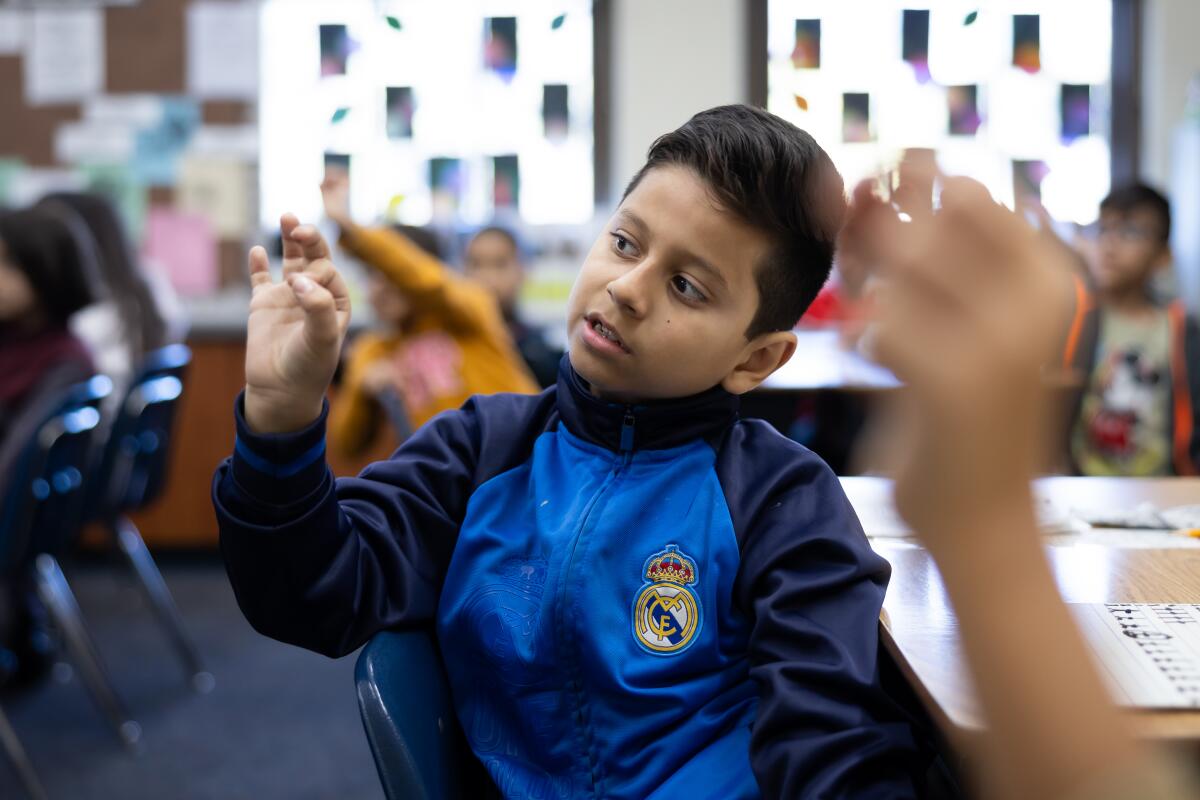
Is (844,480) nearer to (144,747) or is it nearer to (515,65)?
(144,747)

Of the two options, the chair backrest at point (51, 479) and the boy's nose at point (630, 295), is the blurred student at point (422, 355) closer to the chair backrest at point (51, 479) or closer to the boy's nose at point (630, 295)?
the chair backrest at point (51, 479)

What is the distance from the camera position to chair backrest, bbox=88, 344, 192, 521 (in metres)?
2.82

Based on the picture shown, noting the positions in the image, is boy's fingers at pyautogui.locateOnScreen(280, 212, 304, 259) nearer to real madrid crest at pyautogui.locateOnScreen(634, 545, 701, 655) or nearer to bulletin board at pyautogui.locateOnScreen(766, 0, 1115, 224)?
real madrid crest at pyautogui.locateOnScreen(634, 545, 701, 655)

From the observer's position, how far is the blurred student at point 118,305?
12.0 feet

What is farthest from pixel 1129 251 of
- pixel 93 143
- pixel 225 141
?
pixel 93 143

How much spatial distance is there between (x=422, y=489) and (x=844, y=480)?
0.60 meters

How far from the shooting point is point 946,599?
525 mm

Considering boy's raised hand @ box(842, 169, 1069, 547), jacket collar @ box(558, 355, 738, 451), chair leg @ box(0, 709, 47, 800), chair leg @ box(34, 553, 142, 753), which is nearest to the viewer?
boy's raised hand @ box(842, 169, 1069, 547)

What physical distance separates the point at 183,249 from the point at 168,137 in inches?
17.2

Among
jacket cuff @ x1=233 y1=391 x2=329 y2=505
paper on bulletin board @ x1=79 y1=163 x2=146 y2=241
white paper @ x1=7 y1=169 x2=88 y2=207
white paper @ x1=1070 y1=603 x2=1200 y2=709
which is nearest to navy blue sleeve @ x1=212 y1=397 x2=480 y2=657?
jacket cuff @ x1=233 y1=391 x2=329 y2=505

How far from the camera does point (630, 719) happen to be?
0.90 m

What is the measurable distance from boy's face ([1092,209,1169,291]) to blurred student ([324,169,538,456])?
1.63m

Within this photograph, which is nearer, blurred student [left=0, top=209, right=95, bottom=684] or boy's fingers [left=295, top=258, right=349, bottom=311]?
boy's fingers [left=295, top=258, right=349, bottom=311]

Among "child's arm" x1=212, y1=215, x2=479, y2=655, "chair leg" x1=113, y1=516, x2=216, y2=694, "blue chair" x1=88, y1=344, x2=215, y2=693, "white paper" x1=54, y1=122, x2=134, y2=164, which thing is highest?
"white paper" x1=54, y1=122, x2=134, y2=164
